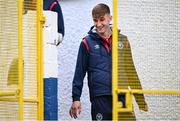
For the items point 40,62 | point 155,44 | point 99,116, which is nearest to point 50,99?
point 40,62

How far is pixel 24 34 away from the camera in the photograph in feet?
24.3

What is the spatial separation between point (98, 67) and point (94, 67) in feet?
0.18

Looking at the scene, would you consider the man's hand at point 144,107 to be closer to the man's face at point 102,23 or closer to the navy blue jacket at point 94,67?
the navy blue jacket at point 94,67

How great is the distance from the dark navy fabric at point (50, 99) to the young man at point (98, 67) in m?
0.25

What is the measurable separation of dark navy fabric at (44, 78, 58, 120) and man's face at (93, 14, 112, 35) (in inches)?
27.3

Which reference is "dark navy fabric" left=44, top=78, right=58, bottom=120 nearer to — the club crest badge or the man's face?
the club crest badge

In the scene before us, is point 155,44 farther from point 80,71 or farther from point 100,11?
point 80,71

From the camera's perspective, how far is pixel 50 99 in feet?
24.9

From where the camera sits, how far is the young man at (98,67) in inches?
296

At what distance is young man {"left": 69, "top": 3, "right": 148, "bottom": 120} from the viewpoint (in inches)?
296

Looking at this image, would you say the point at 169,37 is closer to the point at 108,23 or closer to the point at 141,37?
the point at 141,37

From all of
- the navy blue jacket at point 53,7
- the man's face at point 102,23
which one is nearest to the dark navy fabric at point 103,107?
the man's face at point 102,23

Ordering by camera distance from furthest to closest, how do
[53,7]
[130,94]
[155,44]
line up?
[53,7]
[155,44]
[130,94]

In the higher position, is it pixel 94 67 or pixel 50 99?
pixel 94 67
